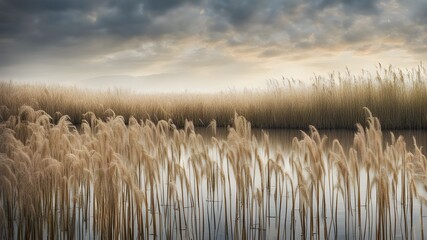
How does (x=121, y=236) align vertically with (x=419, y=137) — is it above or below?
below

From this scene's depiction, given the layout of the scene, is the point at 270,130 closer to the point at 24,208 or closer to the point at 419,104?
the point at 419,104

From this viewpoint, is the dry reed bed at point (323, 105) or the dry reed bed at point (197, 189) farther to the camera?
the dry reed bed at point (323, 105)

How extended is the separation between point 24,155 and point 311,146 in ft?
6.29

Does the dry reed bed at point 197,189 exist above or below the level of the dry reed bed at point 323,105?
below

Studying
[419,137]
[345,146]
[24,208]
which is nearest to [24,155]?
[24,208]

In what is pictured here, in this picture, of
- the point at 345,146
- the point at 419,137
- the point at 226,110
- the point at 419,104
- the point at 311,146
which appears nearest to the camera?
the point at 311,146

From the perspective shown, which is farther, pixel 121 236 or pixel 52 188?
pixel 52 188

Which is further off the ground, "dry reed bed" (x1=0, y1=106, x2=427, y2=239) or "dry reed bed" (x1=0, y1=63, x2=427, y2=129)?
"dry reed bed" (x1=0, y1=63, x2=427, y2=129)

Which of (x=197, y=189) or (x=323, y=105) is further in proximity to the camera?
(x=323, y=105)

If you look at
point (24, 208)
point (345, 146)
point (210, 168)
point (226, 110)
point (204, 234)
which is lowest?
point (204, 234)

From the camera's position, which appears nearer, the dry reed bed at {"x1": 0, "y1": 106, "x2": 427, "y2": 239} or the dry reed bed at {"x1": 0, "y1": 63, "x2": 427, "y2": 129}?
the dry reed bed at {"x1": 0, "y1": 106, "x2": 427, "y2": 239}

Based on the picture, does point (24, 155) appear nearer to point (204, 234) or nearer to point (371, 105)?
point (204, 234)

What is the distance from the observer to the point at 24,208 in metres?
3.29

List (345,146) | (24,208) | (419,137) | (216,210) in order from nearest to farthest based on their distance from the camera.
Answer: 1. (24,208)
2. (216,210)
3. (345,146)
4. (419,137)
